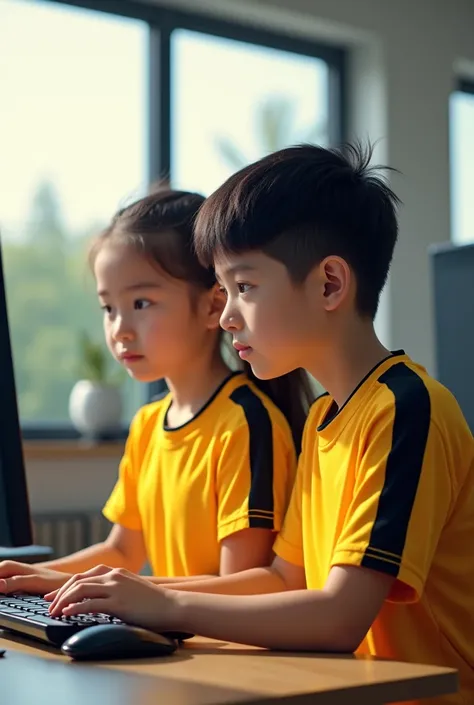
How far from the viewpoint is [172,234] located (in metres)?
1.49

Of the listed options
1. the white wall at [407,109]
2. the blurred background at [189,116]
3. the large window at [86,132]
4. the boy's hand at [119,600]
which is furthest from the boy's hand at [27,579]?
the white wall at [407,109]

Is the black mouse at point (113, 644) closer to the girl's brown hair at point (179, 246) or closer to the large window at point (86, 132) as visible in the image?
the girl's brown hair at point (179, 246)

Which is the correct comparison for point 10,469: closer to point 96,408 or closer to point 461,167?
point 96,408

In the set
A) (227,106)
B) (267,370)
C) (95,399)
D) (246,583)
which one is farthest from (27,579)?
(227,106)

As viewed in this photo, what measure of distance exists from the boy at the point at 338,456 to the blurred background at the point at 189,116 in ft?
7.34

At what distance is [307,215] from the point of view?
3.58 ft

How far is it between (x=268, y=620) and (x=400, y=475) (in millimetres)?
179

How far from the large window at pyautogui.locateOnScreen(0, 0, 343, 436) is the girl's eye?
198 centimetres

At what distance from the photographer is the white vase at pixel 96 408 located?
3406 mm

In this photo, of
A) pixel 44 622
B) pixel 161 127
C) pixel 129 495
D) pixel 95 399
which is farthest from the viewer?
pixel 161 127

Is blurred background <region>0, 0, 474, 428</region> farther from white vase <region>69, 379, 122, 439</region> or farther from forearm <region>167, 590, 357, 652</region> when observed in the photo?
forearm <region>167, 590, 357, 652</region>

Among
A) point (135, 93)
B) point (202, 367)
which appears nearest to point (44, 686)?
point (202, 367)

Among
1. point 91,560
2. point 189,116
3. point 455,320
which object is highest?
point 189,116

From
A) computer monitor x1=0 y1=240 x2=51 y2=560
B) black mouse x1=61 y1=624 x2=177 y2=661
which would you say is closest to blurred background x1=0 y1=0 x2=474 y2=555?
computer monitor x1=0 y1=240 x2=51 y2=560
